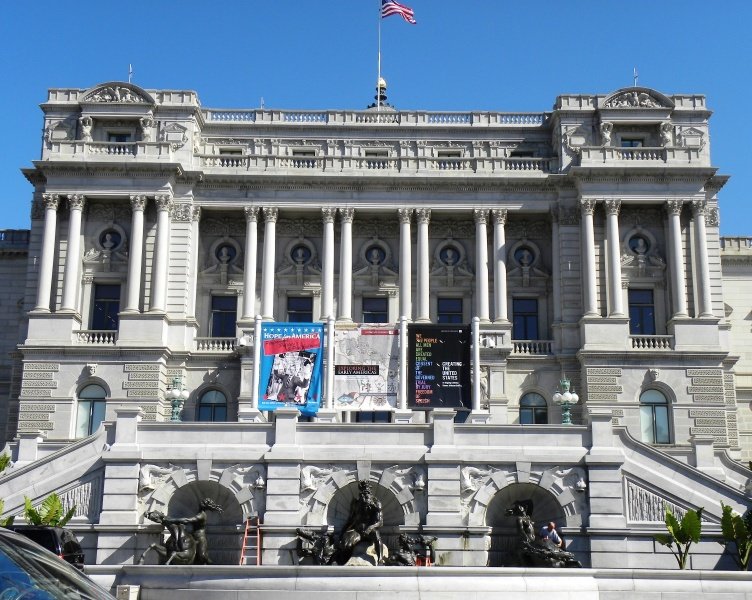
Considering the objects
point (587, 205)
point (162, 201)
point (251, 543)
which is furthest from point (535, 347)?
point (251, 543)

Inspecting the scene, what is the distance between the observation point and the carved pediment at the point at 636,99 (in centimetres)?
5409

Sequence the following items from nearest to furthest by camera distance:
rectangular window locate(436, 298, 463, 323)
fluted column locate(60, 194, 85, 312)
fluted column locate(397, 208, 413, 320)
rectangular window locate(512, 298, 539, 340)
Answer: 1. fluted column locate(60, 194, 85, 312)
2. fluted column locate(397, 208, 413, 320)
3. rectangular window locate(512, 298, 539, 340)
4. rectangular window locate(436, 298, 463, 323)

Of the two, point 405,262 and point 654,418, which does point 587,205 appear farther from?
point 654,418

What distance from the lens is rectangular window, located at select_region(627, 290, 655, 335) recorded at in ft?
170

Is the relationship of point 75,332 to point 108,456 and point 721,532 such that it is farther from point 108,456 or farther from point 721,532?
point 721,532

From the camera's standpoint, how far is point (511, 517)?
34250mm

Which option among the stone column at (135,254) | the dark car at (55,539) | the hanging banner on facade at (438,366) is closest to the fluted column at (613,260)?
the hanging banner on facade at (438,366)

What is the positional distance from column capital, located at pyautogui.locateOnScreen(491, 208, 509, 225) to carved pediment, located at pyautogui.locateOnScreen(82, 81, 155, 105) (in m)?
19.4

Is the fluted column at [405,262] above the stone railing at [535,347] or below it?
above

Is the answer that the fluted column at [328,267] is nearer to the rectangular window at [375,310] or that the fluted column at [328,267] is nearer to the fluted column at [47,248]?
the rectangular window at [375,310]

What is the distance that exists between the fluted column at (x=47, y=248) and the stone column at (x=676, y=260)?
31450 mm

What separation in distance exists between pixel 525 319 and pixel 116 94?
980 inches

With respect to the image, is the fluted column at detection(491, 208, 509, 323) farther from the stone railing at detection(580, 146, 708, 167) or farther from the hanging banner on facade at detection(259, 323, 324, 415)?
the hanging banner on facade at detection(259, 323, 324, 415)

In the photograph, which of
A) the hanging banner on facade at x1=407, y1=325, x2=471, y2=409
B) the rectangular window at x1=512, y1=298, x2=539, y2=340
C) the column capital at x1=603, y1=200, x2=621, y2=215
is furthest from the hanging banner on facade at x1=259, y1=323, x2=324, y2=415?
the column capital at x1=603, y1=200, x2=621, y2=215
